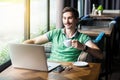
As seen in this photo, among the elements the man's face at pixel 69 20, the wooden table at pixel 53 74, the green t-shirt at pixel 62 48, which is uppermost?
the man's face at pixel 69 20

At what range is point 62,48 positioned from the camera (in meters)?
2.61

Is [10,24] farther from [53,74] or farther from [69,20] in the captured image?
[53,74]

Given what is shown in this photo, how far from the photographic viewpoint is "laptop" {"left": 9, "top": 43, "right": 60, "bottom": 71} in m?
1.86

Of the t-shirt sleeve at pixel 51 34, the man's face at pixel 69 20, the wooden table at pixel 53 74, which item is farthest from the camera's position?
the t-shirt sleeve at pixel 51 34

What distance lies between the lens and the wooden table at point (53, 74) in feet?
5.99

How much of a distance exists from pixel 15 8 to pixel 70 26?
0.94 m

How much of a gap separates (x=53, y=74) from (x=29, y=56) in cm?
23

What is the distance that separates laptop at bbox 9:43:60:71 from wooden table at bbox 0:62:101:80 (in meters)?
0.04

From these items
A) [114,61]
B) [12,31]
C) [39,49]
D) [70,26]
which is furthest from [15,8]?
[114,61]

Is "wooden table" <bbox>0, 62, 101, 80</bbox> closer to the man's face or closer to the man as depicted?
the man

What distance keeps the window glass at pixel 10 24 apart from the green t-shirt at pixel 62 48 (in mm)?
579

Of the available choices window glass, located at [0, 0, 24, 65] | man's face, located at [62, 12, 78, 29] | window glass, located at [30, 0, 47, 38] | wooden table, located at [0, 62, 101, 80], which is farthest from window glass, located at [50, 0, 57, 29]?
wooden table, located at [0, 62, 101, 80]

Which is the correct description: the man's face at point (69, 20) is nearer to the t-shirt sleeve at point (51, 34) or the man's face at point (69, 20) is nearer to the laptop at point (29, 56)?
the t-shirt sleeve at point (51, 34)

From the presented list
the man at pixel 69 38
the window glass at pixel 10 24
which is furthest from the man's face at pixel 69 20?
the window glass at pixel 10 24
